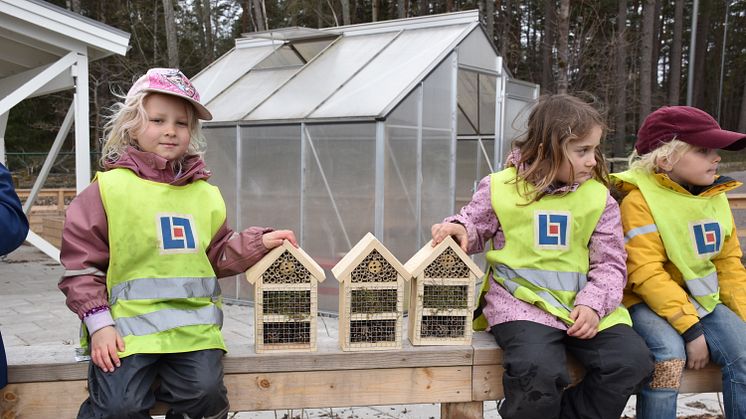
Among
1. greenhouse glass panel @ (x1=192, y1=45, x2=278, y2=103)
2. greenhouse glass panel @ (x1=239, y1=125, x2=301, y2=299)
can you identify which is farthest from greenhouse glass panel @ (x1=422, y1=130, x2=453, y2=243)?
greenhouse glass panel @ (x1=192, y1=45, x2=278, y2=103)

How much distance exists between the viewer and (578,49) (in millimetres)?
11383

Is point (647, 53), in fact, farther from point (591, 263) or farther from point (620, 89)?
point (591, 263)

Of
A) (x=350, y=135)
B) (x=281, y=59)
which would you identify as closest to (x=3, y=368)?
(x=350, y=135)

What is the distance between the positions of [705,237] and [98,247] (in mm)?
2388

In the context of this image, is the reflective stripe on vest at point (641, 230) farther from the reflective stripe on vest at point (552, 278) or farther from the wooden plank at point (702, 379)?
the wooden plank at point (702, 379)

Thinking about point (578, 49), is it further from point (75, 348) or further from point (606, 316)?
point (75, 348)

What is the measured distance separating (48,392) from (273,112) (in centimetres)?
544

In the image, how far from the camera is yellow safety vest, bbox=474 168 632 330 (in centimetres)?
237

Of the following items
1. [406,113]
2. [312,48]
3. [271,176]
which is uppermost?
[312,48]

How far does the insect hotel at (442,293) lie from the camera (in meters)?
2.33

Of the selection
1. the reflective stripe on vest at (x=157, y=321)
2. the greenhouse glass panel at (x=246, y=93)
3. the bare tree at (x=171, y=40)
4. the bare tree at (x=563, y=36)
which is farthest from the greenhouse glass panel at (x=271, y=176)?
the bare tree at (x=171, y=40)

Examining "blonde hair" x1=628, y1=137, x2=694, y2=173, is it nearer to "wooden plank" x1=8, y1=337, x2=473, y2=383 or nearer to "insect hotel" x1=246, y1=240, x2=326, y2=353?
"wooden plank" x1=8, y1=337, x2=473, y2=383

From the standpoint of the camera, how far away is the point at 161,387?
207 centimetres

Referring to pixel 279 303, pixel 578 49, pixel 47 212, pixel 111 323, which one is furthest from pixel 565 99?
pixel 47 212
